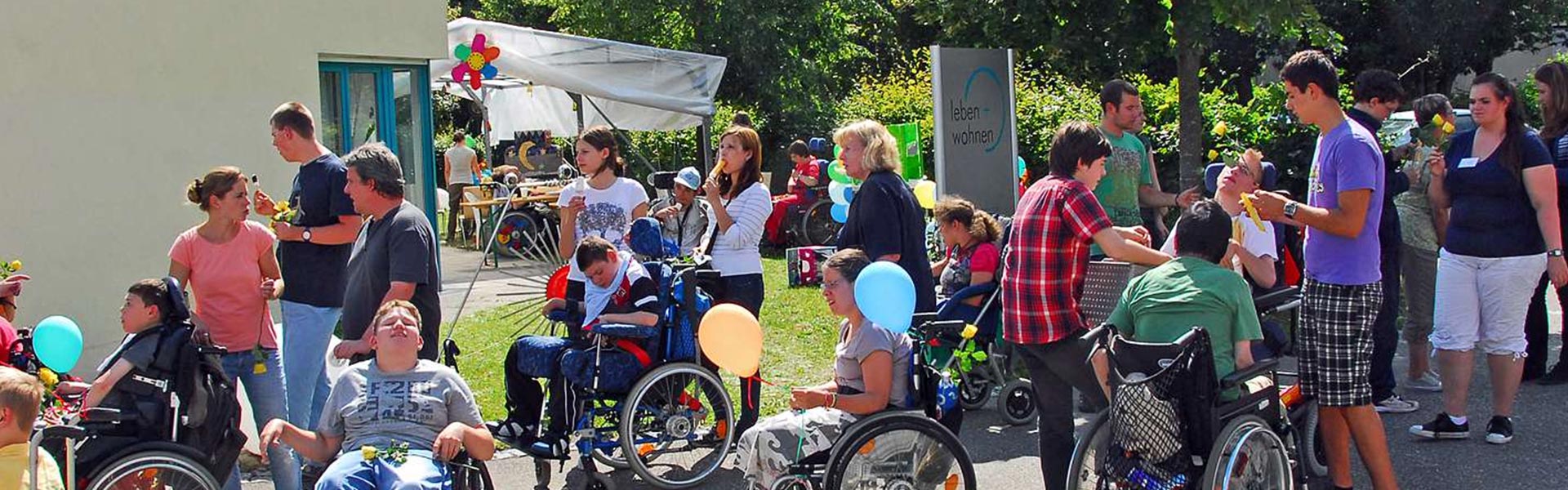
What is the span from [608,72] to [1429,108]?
30.9 feet

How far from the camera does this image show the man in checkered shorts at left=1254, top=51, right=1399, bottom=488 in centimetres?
488

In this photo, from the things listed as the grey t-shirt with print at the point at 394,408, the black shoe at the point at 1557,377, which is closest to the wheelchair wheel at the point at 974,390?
the black shoe at the point at 1557,377

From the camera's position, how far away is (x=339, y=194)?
18.7 ft

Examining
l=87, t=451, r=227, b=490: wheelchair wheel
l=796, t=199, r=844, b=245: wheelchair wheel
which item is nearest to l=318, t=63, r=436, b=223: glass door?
l=87, t=451, r=227, b=490: wheelchair wheel

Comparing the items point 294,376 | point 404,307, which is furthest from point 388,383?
point 294,376

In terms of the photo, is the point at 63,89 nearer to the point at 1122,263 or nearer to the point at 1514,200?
the point at 1122,263

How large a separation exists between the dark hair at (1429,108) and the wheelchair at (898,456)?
3.64 meters

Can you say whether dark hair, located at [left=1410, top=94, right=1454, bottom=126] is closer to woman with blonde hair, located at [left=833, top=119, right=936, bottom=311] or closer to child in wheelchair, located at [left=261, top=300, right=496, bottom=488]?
woman with blonde hair, located at [left=833, top=119, right=936, bottom=311]

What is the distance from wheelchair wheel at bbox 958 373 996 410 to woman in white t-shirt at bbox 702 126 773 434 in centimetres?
125

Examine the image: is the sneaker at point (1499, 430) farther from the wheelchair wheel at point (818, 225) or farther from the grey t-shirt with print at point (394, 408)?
the wheelchair wheel at point (818, 225)

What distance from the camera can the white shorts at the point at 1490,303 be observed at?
6.09 m

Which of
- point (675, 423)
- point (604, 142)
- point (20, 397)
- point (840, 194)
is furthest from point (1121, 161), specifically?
point (840, 194)

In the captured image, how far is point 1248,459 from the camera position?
180 inches

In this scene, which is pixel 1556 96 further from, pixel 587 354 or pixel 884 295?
pixel 587 354
